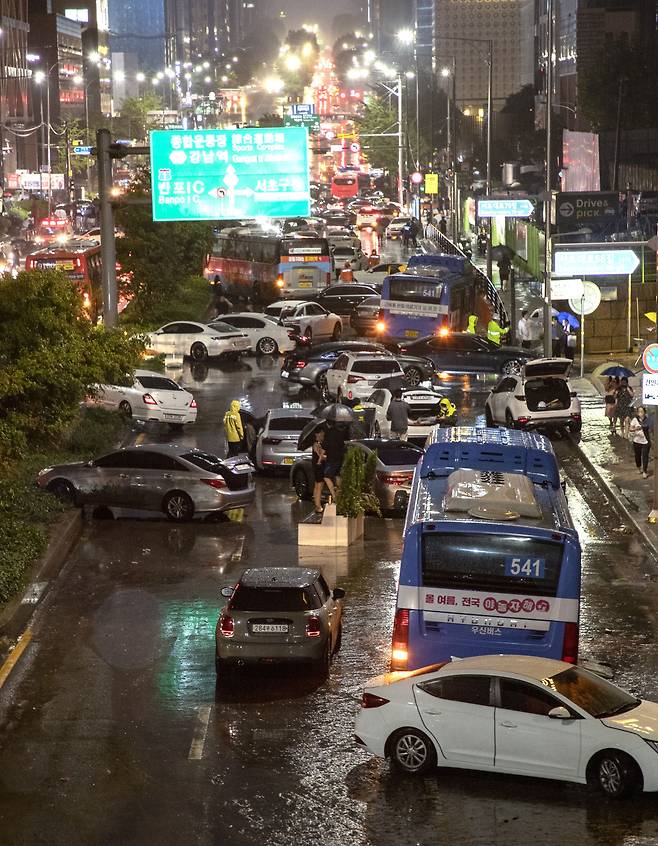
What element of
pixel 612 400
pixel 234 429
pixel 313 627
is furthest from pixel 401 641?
pixel 612 400

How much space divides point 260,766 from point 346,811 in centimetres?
146

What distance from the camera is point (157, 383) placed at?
1432 inches

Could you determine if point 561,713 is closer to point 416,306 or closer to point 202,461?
point 202,461

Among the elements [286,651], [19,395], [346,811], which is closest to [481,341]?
[19,395]

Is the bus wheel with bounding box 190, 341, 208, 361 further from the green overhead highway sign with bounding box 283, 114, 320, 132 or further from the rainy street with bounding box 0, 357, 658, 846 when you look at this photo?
the green overhead highway sign with bounding box 283, 114, 320, 132

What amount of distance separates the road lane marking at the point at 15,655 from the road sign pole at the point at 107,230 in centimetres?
1316

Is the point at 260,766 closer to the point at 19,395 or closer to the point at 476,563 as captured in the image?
the point at 476,563

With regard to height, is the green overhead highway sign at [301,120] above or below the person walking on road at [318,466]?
above

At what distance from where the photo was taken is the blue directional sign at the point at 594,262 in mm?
41281

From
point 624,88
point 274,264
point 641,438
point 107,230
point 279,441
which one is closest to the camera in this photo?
point 641,438

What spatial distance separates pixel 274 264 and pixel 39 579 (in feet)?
139

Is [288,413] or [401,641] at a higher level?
[401,641]

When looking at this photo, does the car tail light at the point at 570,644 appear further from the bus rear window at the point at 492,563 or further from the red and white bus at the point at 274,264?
the red and white bus at the point at 274,264

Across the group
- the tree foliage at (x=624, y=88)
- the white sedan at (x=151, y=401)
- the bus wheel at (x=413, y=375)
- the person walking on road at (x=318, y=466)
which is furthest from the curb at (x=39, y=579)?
the tree foliage at (x=624, y=88)
